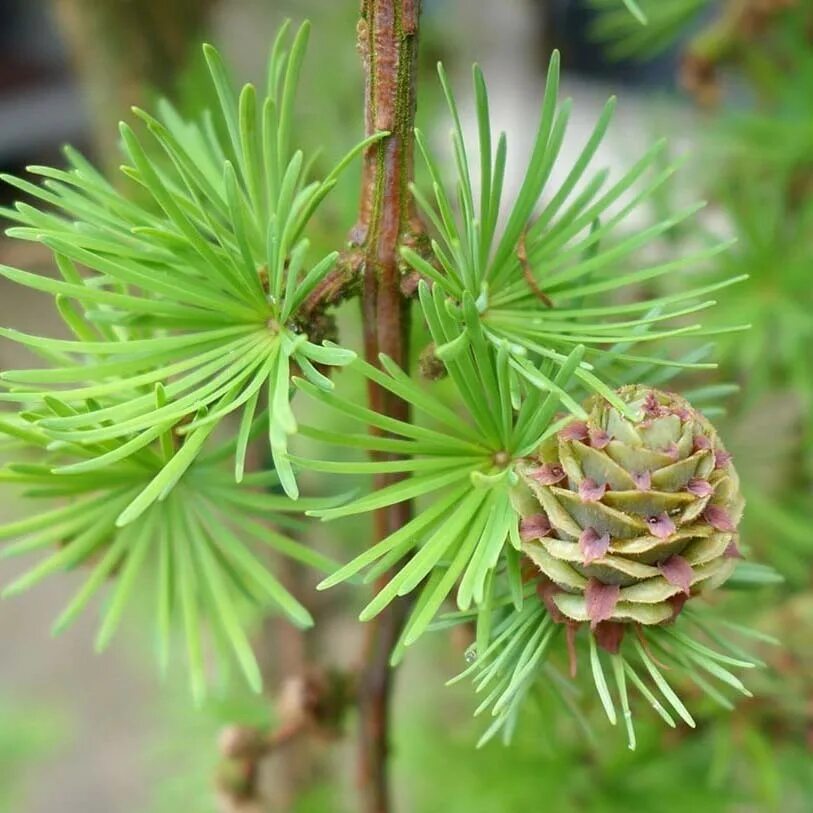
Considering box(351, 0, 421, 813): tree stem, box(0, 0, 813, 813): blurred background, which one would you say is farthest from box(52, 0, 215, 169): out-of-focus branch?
box(351, 0, 421, 813): tree stem

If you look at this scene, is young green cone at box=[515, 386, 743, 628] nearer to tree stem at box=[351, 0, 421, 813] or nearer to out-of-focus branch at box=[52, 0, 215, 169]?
tree stem at box=[351, 0, 421, 813]

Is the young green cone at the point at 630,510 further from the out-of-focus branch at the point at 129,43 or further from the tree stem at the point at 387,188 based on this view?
the out-of-focus branch at the point at 129,43

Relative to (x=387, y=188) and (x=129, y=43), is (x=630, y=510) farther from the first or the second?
(x=129, y=43)

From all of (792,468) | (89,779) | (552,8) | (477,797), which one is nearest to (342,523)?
(477,797)

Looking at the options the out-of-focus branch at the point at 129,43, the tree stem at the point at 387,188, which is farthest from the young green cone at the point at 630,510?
the out-of-focus branch at the point at 129,43

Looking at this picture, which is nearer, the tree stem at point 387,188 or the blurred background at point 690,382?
the tree stem at point 387,188
